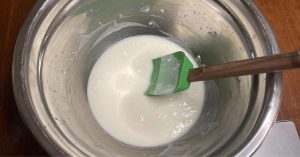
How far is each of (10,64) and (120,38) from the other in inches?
11.1

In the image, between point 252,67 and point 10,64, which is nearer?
point 252,67

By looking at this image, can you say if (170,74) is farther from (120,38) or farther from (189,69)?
(120,38)

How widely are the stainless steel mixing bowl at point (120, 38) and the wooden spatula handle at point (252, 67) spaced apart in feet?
0.24

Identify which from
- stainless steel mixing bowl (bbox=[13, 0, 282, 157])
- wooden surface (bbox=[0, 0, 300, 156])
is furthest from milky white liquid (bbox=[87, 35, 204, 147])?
wooden surface (bbox=[0, 0, 300, 156])

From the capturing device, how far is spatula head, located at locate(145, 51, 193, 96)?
2.68 feet

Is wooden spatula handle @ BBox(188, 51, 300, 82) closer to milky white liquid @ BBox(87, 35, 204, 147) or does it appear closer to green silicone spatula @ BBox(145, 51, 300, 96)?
green silicone spatula @ BBox(145, 51, 300, 96)

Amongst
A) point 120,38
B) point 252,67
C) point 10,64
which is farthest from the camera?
point 120,38

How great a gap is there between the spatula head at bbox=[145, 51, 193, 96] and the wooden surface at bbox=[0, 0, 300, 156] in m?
0.25

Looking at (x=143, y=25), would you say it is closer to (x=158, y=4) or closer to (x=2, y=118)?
(x=158, y=4)

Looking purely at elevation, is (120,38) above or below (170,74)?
above

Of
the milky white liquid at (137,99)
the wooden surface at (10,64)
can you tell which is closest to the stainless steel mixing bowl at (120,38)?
the milky white liquid at (137,99)

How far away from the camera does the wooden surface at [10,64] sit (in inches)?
29.3

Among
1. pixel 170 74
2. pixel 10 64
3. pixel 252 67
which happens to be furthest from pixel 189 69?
pixel 10 64

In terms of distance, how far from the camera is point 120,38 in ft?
3.11
